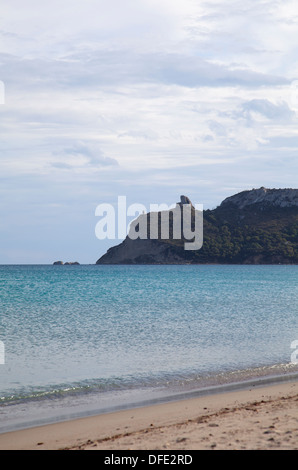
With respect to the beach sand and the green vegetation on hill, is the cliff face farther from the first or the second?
the beach sand

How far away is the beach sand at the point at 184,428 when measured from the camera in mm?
7379

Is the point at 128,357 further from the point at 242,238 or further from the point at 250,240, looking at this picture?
the point at 242,238

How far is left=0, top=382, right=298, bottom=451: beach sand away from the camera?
7379mm

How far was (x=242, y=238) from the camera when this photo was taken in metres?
137

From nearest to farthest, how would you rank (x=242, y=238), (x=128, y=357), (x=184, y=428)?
(x=184, y=428)
(x=128, y=357)
(x=242, y=238)

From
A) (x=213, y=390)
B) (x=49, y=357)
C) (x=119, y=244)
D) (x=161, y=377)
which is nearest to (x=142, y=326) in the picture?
(x=49, y=357)

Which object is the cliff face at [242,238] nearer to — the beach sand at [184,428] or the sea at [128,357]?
the sea at [128,357]

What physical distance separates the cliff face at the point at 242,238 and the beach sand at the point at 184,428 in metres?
126

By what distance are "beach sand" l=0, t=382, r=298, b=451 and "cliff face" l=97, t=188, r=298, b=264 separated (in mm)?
125618

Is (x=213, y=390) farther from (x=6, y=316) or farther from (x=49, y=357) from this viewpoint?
(x=6, y=316)

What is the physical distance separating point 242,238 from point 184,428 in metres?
131

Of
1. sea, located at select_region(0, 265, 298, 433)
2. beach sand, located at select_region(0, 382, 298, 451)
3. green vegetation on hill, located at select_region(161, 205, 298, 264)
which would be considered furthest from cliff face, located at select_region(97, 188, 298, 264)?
beach sand, located at select_region(0, 382, 298, 451)

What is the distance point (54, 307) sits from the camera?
32031 millimetres

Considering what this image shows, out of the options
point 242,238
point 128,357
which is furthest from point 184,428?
point 242,238
